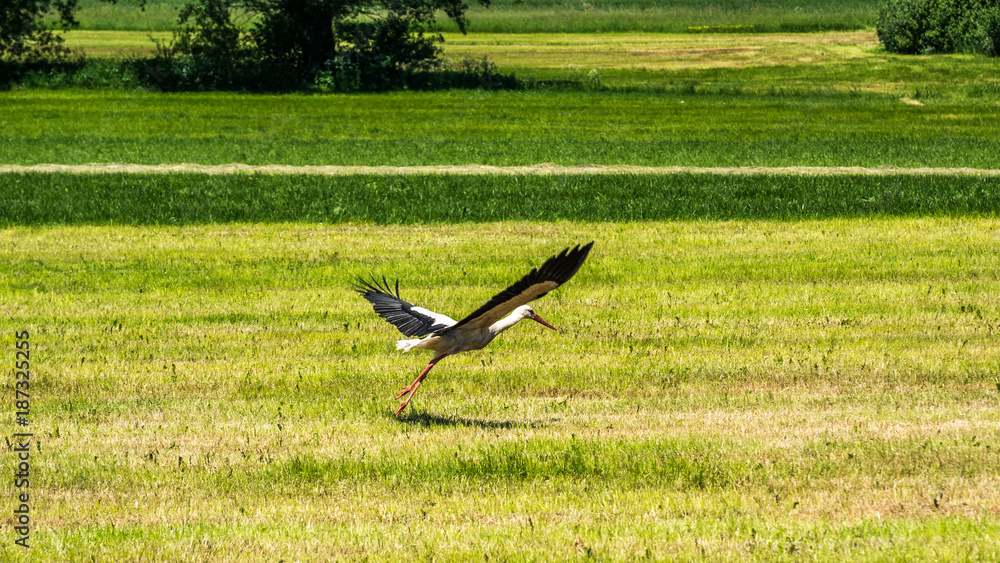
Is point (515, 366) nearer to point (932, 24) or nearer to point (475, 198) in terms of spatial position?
point (475, 198)

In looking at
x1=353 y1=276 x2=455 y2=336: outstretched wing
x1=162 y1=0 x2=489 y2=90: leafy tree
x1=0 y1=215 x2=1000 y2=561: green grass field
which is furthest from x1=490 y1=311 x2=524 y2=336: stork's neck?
x1=162 y1=0 x2=489 y2=90: leafy tree

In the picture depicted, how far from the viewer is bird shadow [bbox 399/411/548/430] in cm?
848

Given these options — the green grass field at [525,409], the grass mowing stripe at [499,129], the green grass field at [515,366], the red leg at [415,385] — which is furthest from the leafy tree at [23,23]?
the red leg at [415,385]

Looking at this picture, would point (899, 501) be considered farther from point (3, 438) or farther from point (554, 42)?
point (554, 42)

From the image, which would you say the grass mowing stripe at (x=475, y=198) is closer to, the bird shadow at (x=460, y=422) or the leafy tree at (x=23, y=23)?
the bird shadow at (x=460, y=422)

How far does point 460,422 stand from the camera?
341 inches

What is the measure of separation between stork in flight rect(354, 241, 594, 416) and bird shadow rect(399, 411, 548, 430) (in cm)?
16

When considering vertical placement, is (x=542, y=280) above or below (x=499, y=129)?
above

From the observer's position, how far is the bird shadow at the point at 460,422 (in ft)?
27.8

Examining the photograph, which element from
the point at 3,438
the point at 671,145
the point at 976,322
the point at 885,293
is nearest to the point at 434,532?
the point at 3,438

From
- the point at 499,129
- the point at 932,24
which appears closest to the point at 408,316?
the point at 499,129

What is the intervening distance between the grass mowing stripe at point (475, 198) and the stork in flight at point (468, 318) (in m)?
11.8

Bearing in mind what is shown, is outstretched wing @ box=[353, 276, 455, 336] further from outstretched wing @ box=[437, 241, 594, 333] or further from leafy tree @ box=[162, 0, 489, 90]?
leafy tree @ box=[162, 0, 489, 90]

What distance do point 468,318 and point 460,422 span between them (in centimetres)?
140
